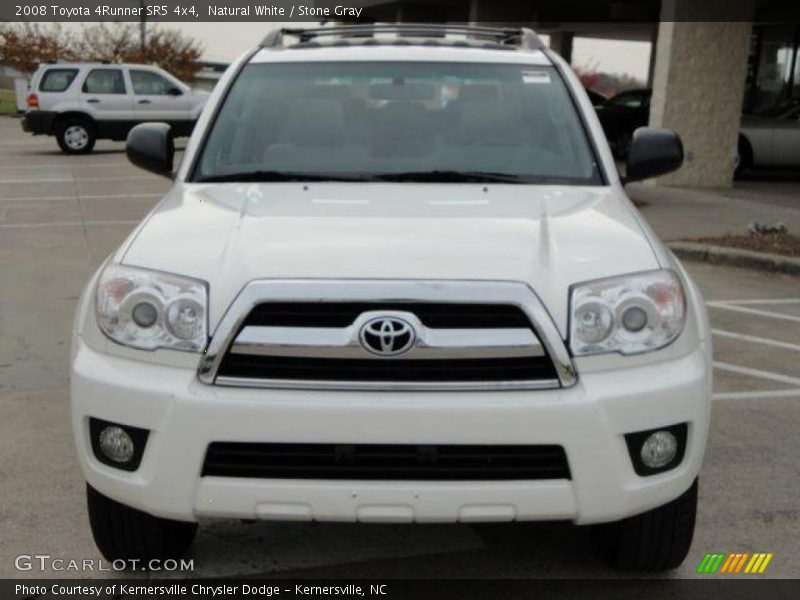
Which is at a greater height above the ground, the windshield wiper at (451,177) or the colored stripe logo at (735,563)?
the windshield wiper at (451,177)

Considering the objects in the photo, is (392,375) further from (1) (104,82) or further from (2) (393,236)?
(1) (104,82)

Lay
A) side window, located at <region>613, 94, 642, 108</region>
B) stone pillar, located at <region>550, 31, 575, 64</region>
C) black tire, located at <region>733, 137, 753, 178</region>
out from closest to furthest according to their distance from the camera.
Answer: black tire, located at <region>733, 137, 753, 178</region> → side window, located at <region>613, 94, 642, 108</region> → stone pillar, located at <region>550, 31, 575, 64</region>

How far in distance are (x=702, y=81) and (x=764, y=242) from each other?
638cm

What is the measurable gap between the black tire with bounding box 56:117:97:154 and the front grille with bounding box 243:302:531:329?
20617mm

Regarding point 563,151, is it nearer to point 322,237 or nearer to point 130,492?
point 322,237

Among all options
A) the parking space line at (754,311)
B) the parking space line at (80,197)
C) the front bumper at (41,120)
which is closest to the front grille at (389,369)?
the parking space line at (754,311)

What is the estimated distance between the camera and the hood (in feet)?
9.85

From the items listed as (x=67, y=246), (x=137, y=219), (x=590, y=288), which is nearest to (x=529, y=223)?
(x=590, y=288)

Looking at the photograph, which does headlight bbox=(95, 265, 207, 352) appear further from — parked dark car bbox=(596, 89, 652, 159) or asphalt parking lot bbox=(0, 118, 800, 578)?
parked dark car bbox=(596, 89, 652, 159)

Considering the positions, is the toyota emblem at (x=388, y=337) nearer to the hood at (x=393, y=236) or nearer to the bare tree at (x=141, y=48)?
the hood at (x=393, y=236)

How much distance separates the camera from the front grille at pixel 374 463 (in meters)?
2.90

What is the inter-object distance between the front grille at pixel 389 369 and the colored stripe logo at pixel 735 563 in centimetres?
121

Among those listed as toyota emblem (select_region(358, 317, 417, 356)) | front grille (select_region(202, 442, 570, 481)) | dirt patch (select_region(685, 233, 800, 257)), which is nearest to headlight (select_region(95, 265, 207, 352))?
front grille (select_region(202, 442, 570, 481))

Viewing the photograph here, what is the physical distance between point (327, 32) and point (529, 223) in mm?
2277
